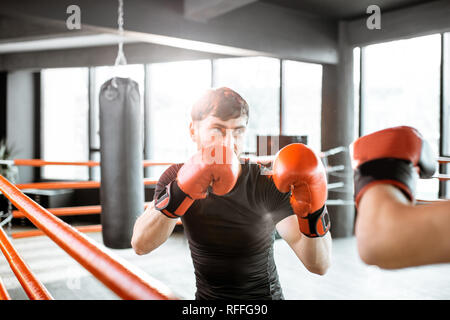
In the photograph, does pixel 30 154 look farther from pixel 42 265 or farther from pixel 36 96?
pixel 42 265

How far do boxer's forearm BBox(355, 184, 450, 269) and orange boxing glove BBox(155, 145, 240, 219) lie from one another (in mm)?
456

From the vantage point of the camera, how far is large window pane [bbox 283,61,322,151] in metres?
4.64

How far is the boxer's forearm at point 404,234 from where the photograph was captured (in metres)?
0.45

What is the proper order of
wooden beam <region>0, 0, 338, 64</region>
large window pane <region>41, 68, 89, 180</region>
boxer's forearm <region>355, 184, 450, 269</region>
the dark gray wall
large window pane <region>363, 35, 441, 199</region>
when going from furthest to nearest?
large window pane <region>41, 68, 89, 180</region> → the dark gray wall → large window pane <region>363, 35, 441, 199</region> → wooden beam <region>0, 0, 338, 64</region> → boxer's forearm <region>355, 184, 450, 269</region>

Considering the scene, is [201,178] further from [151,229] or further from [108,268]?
[108,268]

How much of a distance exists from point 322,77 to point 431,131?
1.26 meters

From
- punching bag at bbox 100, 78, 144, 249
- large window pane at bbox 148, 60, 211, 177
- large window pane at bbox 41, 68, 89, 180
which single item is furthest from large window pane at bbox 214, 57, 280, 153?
punching bag at bbox 100, 78, 144, 249

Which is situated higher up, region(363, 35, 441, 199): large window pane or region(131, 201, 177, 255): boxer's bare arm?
region(363, 35, 441, 199): large window pane

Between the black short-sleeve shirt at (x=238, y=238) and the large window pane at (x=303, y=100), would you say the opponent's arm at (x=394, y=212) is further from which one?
the large window pane at (x=303, y=100)

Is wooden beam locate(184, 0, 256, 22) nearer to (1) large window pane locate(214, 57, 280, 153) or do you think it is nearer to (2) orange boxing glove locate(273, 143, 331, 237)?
(1) large window pane locate(214, 57, 280, 153)

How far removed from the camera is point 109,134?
259 cm

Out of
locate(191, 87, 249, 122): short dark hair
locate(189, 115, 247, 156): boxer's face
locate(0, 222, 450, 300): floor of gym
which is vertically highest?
locate(191, 87, 249, 122): short dark hair

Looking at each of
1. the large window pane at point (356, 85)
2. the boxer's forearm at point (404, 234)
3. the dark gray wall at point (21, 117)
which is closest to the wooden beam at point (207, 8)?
the large window pane at point (356, 85)
